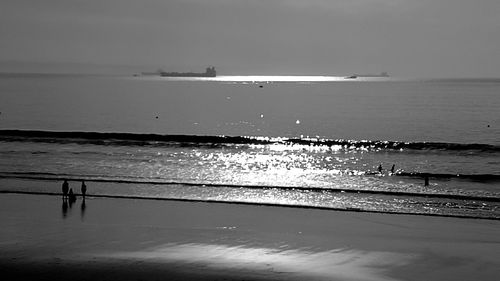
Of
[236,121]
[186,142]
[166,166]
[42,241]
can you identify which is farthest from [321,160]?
[236,121]

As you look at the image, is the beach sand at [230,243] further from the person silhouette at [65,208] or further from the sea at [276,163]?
the sea at [276,163]

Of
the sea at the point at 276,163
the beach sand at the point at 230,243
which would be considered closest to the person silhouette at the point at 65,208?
the beach sand at the point at 230,243

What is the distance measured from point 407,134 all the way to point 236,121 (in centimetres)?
3767

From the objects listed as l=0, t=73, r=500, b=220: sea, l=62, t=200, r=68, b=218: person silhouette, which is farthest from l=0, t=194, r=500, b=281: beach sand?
l=0, t=73, r=500, b=220: sea

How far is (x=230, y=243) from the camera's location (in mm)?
27250

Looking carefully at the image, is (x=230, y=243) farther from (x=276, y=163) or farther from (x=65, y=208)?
(x=276, y=163)

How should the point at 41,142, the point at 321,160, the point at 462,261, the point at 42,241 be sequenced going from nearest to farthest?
the point at 462,261 → the point at 42,241 → the point at 321,160 → the point at 41,142

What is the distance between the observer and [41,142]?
76.6 m

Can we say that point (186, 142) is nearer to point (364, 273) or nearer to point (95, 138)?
point (95, 138)

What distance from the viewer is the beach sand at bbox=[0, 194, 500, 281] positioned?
74.2 feet

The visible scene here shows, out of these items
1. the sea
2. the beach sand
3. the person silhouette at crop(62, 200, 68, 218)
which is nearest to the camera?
the beach sand

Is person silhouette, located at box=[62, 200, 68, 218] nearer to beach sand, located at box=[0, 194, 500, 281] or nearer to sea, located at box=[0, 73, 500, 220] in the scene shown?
beach sand, located at box=[0, 194, 500, 281]

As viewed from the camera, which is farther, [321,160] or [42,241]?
[321,160]

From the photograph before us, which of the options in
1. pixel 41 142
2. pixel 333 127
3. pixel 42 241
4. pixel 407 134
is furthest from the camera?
pixel 333 127
